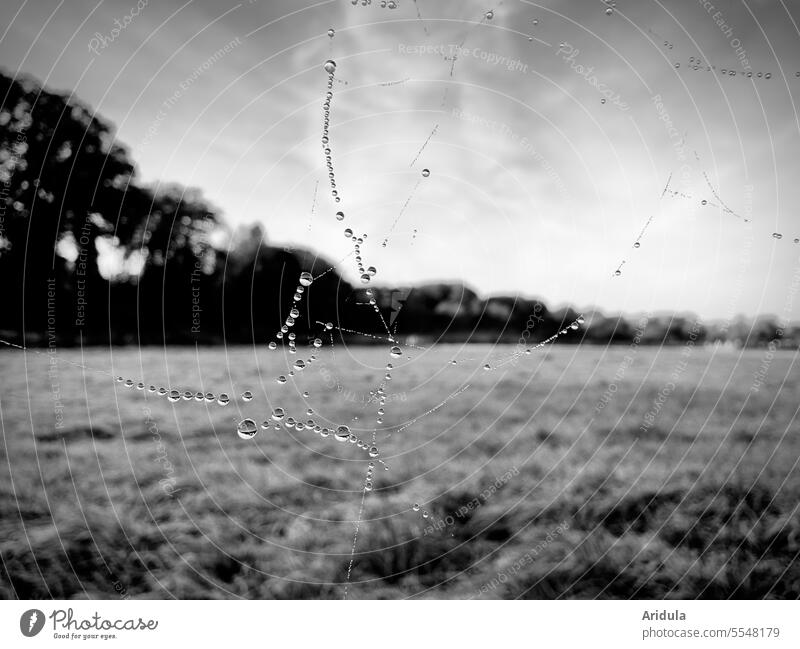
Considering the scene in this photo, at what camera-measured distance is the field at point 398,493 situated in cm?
146

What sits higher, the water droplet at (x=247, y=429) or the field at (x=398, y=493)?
the water droplet at (x=247, y=429)

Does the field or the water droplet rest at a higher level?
the water droplet

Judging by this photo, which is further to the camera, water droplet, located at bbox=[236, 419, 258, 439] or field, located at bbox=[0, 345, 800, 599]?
water droplet, located at bbox=[236, 419, 258, 439]

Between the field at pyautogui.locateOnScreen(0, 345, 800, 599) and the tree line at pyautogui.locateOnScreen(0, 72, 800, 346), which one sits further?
the tree line at pyautogui.locateOnScreen(0, 72, 800, 346)

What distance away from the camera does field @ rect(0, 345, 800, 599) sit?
1.46 m

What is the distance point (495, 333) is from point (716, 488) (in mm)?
1226

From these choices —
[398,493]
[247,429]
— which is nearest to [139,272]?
[247,429]

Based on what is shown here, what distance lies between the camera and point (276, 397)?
7.86ft
